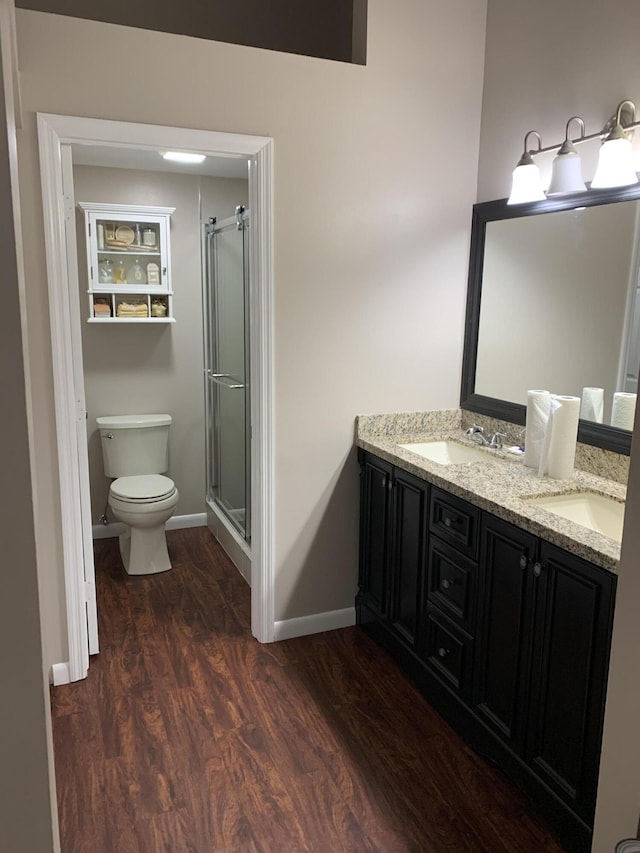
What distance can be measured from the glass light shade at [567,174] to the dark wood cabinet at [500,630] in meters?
1.16

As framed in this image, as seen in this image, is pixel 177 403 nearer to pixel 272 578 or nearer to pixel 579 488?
pixel 272 578

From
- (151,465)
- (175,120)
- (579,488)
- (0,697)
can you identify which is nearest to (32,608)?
(0,697)

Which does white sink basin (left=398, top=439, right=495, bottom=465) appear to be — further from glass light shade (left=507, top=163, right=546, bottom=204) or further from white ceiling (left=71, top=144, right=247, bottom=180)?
white ceiling (left=71, top=144, right=247, bottom=180)

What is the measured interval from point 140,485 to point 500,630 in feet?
7.40

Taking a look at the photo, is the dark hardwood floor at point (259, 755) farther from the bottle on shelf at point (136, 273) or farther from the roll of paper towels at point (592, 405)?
the bottle on shelf at point (136, 273)

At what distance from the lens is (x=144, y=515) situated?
11.6 feet

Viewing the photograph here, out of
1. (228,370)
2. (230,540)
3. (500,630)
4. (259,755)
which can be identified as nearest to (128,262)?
(228,370)

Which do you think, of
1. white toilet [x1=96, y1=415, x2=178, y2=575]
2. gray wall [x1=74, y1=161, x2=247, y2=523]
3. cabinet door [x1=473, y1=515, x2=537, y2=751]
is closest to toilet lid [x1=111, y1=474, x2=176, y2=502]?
white toilet [x1=96, y1=415, x2=178, y2=575]

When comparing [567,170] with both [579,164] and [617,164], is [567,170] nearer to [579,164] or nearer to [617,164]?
[579,164]

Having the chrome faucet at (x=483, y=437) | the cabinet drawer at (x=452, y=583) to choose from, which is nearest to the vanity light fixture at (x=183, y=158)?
the chrome faucet at (x=483, y=437)

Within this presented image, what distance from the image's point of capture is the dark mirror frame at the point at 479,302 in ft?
7.63

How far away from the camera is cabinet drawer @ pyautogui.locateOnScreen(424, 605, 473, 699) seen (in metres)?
2.33

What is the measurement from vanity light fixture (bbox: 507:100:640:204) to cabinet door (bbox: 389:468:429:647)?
1.17 metres

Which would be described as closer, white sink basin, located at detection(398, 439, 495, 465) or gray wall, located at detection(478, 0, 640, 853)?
gray wall, located at detection(478, 0, 640, 853)
